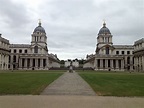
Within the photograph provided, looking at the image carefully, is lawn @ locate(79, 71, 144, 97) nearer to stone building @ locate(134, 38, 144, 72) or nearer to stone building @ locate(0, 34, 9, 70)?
stone building @ locate(134, 38, 144, 72)

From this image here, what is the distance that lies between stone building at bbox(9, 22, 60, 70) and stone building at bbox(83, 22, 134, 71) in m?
32.0

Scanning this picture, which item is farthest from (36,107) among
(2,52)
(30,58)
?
(30,58)

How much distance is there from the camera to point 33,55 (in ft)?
435

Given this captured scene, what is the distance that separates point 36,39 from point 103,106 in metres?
131

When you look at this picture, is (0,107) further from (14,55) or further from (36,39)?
(14,55)

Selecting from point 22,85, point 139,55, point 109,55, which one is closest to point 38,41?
point 109,55

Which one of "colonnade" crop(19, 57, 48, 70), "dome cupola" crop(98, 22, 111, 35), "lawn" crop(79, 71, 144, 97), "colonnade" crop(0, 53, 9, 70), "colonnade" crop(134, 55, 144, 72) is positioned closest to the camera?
"lawn" crop(79, 71, 144, 97)

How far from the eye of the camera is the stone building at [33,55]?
131500mm

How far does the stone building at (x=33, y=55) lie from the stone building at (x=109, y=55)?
1260 inches

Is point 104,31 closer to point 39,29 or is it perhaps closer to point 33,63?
point 39,29

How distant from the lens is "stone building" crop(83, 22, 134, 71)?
430 feet

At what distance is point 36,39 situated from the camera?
460 ft

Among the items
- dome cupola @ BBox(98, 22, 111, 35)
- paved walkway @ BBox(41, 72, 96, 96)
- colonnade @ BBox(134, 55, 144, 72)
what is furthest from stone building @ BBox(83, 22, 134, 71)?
paved walkway @ BBox(41, 72, 96, 96)

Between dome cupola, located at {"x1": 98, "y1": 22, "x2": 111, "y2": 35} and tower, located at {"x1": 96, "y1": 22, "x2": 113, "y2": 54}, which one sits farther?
dome cupola, located at {"x1": 98, "y1": 22, "x2": 111, "y2": 35}
